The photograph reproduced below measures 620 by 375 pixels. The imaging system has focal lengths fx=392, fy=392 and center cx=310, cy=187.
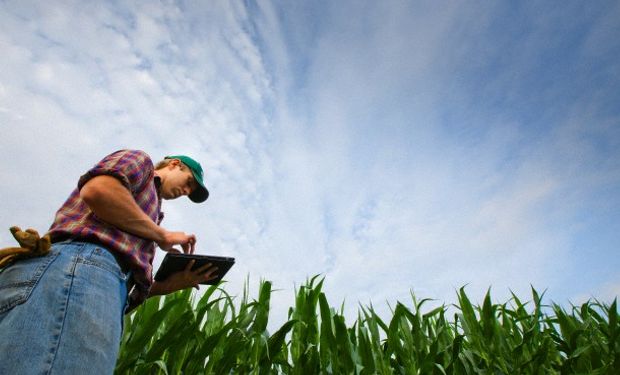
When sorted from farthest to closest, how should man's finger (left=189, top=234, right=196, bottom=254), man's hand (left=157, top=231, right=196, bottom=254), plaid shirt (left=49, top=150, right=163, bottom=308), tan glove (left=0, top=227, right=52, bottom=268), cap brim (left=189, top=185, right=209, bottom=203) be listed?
1. cap brim (left=189, top=185, right=209, bottom=203)
2. man's finger (left=189, top=234, right=196, bottom=254)
3. man's hand (left=157, top=231, right=196, bottom=254)
4. plaid shirt (left=49, top=150, right=163, bottom=308)
5. tan glove (left=0, top=227, right=52, bottom=268)

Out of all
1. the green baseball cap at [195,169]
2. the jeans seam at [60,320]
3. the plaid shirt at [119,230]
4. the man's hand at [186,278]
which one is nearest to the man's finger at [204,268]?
the man's hand at [186,278]

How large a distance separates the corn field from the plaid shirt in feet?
2.31

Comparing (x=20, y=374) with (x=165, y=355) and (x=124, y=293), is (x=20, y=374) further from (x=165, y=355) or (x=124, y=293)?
(x=165, y=355)

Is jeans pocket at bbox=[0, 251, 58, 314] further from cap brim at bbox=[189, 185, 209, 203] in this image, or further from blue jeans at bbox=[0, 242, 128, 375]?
cap brim at bbox=[189, 185, 209, 203]

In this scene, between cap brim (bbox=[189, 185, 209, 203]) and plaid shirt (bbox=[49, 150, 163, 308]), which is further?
cap brim (bbox=[189, 185, 209, 203])

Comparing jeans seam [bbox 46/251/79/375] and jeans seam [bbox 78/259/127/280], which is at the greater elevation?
jeans seam [bbox 78/259/127/280]

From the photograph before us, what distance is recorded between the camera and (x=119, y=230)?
3.26 feet

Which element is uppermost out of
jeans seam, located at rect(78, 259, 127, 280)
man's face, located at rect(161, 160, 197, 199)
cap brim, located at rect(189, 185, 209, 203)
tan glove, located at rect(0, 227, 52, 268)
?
cap brim, located at rect(189, 185, 209, 203)

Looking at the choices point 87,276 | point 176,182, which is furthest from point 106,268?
point 176,182

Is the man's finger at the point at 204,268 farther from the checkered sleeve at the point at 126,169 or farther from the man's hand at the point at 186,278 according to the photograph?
the checkered sleeve at the point at 126,169

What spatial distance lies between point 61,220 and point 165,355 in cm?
109

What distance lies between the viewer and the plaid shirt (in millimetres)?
958

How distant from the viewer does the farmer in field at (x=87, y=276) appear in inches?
29.0

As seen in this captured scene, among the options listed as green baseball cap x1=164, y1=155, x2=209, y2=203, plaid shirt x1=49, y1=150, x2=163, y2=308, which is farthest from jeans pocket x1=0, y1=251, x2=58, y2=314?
green baseball cap x1=164, y1=155, x2=209, y2=203
